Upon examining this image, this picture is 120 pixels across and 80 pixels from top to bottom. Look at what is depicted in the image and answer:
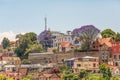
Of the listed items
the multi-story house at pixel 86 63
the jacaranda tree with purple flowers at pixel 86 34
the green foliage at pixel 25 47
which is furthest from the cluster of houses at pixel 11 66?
the jacaranda tree with purple flowers at pixel 86 34

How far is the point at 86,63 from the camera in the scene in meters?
52.1

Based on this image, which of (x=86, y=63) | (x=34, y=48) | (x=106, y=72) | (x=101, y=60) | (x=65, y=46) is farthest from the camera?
(x=34, y=48)

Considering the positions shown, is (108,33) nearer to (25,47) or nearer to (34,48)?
(34,48)

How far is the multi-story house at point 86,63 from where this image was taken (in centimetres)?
5125

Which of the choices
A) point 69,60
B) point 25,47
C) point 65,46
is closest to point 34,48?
point 25,47

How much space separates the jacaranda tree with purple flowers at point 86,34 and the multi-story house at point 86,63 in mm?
3373

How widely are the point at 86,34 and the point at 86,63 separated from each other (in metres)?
7.82

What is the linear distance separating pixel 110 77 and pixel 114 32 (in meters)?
15.3

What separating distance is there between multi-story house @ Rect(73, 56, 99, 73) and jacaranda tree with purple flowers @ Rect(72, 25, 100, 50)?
3.37 metres

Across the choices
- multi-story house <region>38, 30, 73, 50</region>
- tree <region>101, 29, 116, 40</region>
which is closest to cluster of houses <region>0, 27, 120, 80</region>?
tree <region>101, 29, 116, 40</region>

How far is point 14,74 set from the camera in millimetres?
54781

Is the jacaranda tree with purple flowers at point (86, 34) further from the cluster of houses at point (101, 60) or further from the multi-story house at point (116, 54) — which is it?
the multi-story house at point (116, 54)

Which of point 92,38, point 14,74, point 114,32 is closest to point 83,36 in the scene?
point 92,38

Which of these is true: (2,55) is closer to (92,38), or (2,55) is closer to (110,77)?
(92,38)
